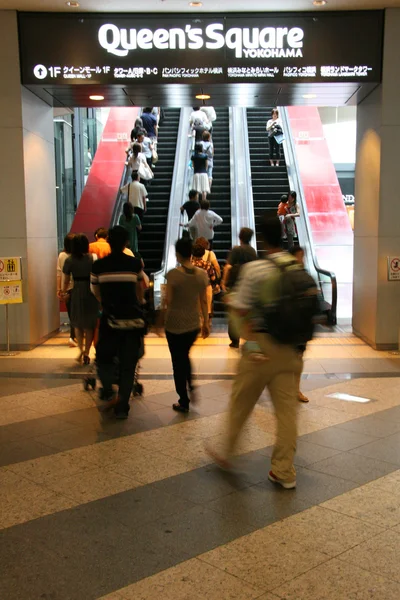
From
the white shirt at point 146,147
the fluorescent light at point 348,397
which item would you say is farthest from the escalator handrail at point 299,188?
the fluorescent light at point 348,397

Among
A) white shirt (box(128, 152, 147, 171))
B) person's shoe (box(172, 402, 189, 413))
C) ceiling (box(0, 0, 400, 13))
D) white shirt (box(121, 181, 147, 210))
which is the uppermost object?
ceiling (box(0, 0, 400, 13))

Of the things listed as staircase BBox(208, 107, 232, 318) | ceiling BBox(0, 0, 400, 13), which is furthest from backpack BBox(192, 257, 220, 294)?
ceiling BBox(0, 0, 400, 13)

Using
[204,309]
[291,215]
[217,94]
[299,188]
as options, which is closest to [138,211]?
[291,215]

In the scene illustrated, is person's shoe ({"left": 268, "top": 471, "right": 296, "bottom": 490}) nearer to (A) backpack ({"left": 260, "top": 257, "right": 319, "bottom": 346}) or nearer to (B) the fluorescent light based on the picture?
(A) backpack ({"left": 260, "top": 257, "right": 319, "bottom": 346})

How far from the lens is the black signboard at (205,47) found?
9.45 meters

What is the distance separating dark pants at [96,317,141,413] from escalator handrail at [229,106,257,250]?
343 inches

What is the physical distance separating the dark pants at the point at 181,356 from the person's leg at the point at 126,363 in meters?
0.34

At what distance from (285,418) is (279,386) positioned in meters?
0.22

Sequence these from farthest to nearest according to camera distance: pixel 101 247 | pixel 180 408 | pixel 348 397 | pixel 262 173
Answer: pixel 262 173
pixel 101 247
pixel 348 397
pixel 180 408

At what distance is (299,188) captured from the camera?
17.1m

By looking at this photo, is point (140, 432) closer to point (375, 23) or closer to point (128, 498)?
point (128, 498)

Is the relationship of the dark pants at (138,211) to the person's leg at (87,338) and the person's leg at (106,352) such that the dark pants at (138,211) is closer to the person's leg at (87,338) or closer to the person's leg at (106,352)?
the person's leg at (87,338)

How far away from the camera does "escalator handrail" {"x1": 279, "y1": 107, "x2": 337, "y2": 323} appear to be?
1262cm

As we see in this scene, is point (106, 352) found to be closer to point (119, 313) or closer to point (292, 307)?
point (119, 313)
